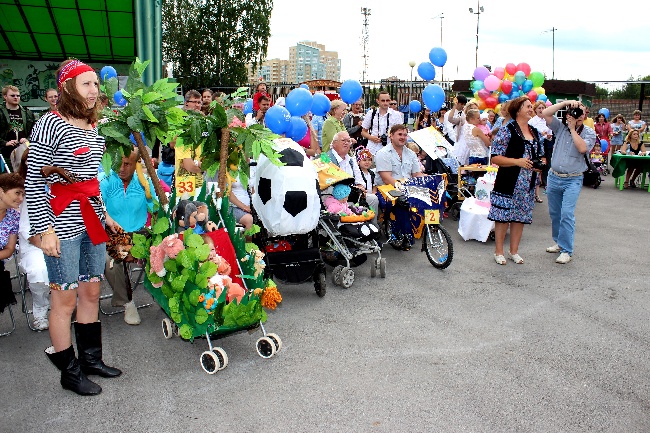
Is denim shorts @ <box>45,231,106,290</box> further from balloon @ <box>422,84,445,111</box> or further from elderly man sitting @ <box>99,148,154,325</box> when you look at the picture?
balloon @ <box>422,84,445,111</box>

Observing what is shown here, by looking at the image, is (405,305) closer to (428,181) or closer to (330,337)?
(330,337)

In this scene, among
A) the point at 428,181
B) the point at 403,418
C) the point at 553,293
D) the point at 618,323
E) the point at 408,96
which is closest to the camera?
the point at 403,418

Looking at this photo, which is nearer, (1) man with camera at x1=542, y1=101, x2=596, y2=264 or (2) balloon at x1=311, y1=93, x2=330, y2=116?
(1) man with camera at x1=542, y1=101, x2=596, y2=264

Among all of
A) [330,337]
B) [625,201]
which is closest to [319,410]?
[330,337]

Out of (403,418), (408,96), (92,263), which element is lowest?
(403,418)

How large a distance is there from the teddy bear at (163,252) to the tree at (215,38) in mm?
32394

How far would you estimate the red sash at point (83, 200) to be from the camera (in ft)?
10.6

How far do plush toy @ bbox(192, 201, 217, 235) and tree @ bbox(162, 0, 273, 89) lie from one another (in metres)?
32.1

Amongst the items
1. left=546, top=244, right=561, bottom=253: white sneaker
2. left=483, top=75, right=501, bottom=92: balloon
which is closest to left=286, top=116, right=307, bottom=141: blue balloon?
left=546, top=244, right=561, bottom=253: white sneaker

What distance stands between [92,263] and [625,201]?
10.5 m

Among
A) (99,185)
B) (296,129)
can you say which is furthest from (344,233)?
(99,185)

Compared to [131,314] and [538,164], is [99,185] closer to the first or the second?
[131,314]

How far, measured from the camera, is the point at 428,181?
21.7ft

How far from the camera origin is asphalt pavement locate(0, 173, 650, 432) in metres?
3.26
